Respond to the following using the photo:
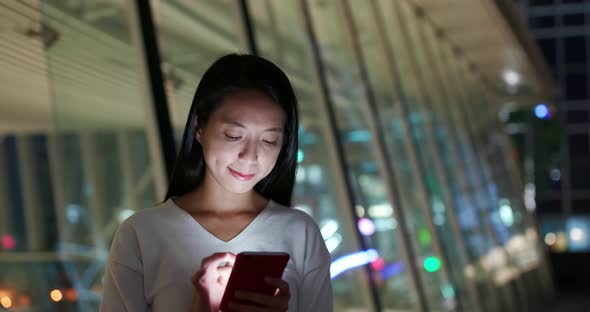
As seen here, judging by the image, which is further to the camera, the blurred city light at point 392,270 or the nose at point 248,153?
the blurred city light at point 392,270

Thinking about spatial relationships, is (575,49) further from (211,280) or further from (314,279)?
(211,280)

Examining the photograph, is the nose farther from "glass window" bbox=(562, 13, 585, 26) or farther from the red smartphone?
"glass window" bbox=(562, 13, 585, 26)

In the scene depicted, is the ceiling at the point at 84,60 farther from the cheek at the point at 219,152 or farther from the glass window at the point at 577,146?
the glass window at the point at 577,146

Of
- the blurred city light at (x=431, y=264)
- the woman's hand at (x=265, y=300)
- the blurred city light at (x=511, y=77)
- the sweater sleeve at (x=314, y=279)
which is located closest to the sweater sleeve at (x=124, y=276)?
the woman's hand at (x=265, y=300)

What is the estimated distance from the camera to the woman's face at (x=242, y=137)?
5.58 ft

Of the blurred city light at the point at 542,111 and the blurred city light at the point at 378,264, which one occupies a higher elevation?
the blurred city light at the point at 542,111

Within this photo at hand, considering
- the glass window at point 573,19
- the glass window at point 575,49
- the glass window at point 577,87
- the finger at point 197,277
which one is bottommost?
the finger at point 197,277

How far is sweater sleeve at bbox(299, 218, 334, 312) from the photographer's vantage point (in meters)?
1.81

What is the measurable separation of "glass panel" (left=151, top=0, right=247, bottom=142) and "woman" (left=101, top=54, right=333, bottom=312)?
1711 mm

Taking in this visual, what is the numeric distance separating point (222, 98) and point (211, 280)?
0.36 meters

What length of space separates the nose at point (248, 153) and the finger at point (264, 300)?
27cm

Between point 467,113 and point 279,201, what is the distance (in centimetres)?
1160

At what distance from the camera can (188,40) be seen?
3.92 metres

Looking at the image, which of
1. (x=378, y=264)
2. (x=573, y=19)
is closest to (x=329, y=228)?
(x=378, y=264)
